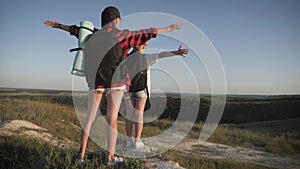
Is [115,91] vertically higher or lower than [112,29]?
lower

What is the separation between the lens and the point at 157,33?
3.27m

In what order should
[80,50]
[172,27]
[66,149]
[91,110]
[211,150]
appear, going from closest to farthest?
[80,50] → [91,110] → [172,27] → [66,149] → [211,150]

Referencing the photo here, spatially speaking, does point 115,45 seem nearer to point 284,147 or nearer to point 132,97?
point 132,97

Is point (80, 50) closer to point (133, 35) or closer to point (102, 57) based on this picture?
point (102, 57)

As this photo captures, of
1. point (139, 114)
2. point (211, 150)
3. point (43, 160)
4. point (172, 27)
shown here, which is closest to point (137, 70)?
point (139, 114)

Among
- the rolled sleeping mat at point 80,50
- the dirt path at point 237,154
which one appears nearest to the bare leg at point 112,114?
the rolled sleeping mat at point 80,50

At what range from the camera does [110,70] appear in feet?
10.6

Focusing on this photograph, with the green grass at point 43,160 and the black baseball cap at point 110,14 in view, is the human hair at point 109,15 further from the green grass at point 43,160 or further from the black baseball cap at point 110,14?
the green grass at point 43,160

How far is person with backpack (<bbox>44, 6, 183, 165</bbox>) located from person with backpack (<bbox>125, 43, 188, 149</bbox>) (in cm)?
103

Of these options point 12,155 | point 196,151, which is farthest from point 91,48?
point 196,151

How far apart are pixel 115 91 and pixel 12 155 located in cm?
187

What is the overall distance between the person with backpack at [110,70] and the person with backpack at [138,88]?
3.37 feet

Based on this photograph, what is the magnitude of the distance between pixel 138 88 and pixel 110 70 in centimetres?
138

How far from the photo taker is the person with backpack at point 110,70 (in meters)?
3.21
